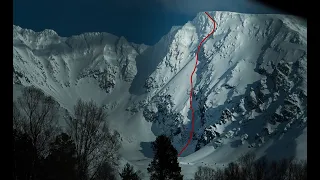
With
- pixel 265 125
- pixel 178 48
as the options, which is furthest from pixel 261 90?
pixel 178 48

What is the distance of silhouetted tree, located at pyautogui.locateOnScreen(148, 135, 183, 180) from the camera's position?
22.4 feet

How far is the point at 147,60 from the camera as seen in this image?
352 ft

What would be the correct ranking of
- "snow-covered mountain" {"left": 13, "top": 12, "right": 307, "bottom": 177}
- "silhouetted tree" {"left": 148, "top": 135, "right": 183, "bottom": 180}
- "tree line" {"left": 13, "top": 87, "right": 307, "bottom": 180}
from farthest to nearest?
"snow-covered mountain" {"left": 13, "top": 12, "right": 307, "bottom": 177} < "silhouetted tree" {"left": 148, "top": 135, "right": 183, "bottom": 180} < "tree line" {"left": 13, "top": 87, "right": 307, "bottom": 180}

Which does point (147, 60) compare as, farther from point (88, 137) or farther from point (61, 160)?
point (88, 137)

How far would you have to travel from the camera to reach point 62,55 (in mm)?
116438

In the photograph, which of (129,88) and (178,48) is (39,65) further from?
(178,48)

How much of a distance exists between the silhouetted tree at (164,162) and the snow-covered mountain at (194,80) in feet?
175

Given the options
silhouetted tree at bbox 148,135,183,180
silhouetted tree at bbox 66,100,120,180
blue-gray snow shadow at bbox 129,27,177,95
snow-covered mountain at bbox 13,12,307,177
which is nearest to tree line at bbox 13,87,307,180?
silhouetted tree at bbox 66,100,120,180

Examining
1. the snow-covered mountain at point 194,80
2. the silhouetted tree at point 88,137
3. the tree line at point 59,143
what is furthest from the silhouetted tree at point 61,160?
the snow-covered mountain at point 194,80

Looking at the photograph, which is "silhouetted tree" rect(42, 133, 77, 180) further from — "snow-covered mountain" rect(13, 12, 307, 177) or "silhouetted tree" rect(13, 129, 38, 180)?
"snow-covered mountain" rect(13, 12, 307, 177)

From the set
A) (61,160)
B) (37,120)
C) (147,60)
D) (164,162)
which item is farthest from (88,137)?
(147,60)

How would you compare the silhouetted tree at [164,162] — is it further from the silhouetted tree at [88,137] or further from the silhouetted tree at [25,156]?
the silhouetted tree at [25,156]

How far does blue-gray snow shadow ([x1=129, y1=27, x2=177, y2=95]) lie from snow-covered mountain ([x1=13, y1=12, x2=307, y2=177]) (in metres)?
0.28

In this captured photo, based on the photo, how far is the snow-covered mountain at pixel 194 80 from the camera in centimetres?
7181
